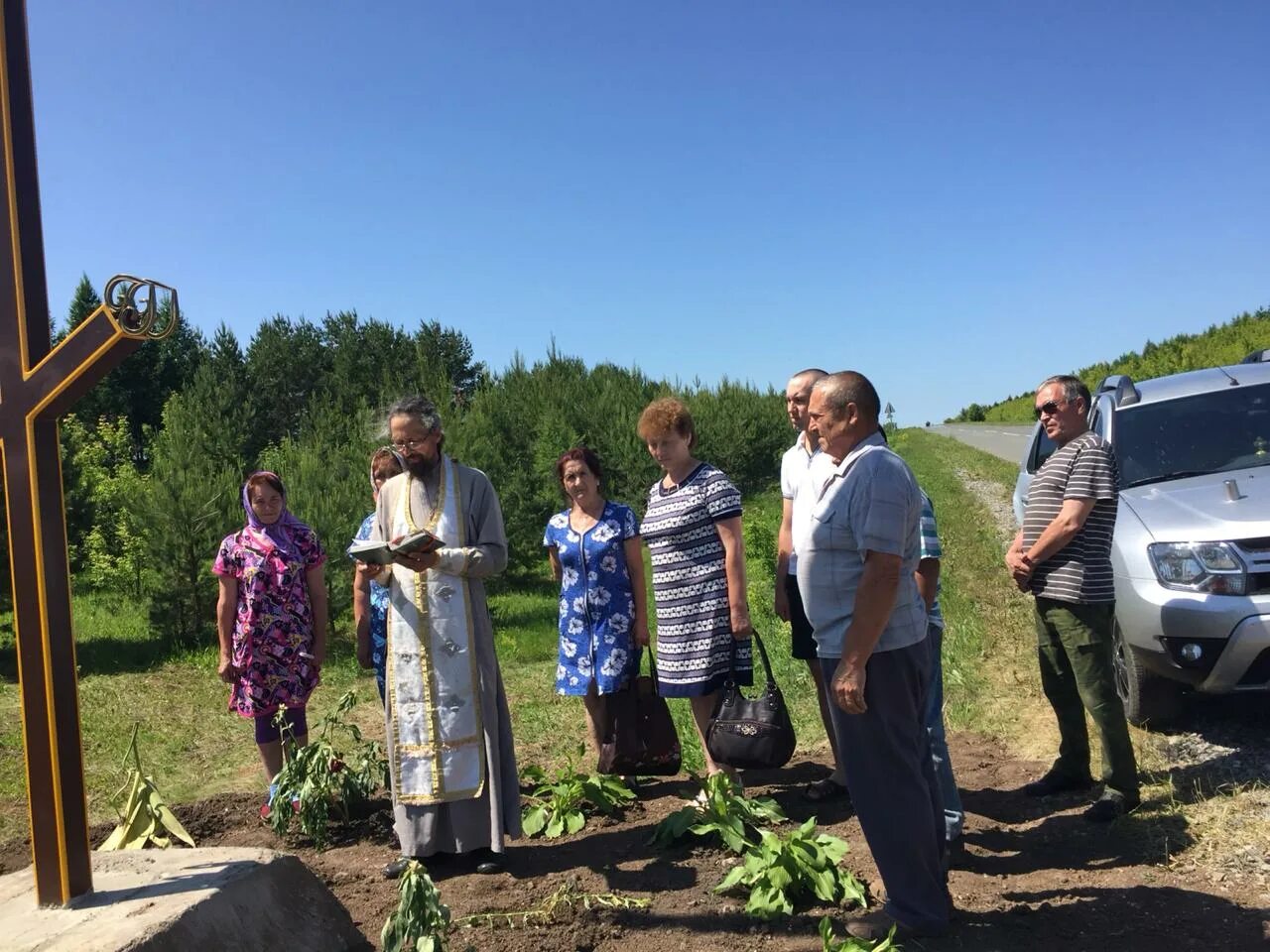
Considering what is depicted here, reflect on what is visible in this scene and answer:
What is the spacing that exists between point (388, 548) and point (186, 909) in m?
1.33

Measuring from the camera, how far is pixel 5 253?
104 inches

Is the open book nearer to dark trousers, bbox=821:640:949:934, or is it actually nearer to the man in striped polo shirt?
dark trousers, bbox=821:640:949:934

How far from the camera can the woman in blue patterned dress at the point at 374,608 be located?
4633 millimetres

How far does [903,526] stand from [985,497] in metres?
16.8

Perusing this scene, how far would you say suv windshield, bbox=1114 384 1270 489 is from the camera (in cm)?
520

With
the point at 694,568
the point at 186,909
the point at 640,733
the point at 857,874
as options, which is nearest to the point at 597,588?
the point at 694,568

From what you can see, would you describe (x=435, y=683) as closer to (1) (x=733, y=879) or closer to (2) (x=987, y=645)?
(1) (x=733, y=879)

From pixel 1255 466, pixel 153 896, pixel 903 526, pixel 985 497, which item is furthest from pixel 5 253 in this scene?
pixel 985 497

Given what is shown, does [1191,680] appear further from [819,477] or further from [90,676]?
[90,676]

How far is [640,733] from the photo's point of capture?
459 centimetres

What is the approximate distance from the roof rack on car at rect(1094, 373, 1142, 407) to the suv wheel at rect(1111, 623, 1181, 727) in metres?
1.57

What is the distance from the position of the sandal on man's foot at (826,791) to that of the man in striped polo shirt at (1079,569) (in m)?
1.06

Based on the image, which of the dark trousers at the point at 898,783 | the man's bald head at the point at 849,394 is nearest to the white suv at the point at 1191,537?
the dark trousers at the point at 898,783

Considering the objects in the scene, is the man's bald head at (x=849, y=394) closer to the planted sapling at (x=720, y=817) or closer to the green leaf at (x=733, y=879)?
the green leaf at (x=733, y=879)
